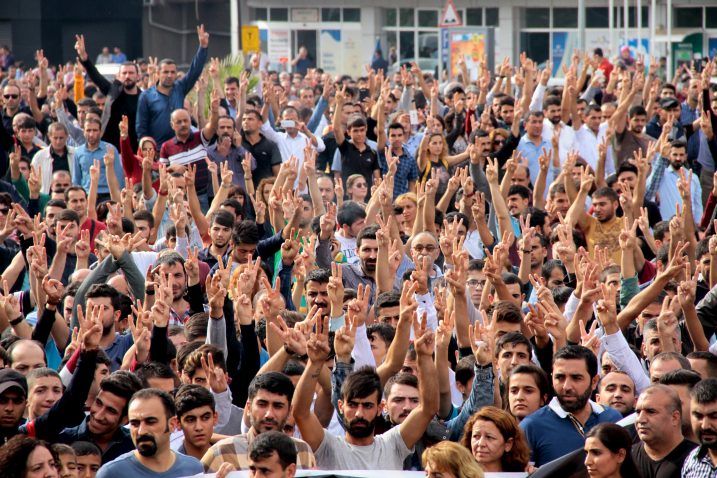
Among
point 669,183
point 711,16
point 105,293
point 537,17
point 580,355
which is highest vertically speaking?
point 537,17

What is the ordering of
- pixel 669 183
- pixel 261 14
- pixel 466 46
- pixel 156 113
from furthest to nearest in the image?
pixel 261 14
pixel 466 46
pixel 156 113
pixel 669 183

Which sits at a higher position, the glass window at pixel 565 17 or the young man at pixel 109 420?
the glass window at pixel 565 17

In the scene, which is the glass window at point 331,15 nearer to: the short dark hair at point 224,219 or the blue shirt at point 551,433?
the short dark hair at point 224,219

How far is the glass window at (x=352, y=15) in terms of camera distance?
39.7m

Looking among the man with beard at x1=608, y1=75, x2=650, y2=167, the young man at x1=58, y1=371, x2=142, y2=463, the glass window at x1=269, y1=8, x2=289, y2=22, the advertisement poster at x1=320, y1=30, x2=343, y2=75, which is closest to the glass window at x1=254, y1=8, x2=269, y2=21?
the glass window at x1=269, y1=8, x2=289, y2=22

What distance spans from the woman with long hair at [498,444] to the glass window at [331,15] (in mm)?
34644

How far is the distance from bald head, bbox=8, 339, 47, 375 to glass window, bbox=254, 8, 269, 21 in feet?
112

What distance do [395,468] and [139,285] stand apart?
10.5 feet

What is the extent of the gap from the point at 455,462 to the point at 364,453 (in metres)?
0.83

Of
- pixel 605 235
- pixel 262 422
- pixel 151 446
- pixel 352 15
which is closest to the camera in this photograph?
pixel 151 446

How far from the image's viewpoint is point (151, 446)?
5.81 m

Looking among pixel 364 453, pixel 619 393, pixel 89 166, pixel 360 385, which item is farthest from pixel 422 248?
pixel 89 166

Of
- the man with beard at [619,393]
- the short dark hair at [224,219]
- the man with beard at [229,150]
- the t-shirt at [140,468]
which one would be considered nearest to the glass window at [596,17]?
the man with beard at [229,150]

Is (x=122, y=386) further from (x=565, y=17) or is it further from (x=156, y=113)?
(x=565, y=17)
